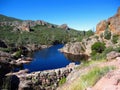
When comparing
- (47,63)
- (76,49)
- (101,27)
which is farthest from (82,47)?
(47,63)

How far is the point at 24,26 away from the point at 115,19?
111 m

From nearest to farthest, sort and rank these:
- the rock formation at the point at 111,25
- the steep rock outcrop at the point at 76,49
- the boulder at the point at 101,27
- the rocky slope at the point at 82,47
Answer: the rock formation at the point at 111,25 < the rocky slope at the point at 82,47 < the steep rock outcrop at the point at 76,49 < the boulder at the point at 101,27

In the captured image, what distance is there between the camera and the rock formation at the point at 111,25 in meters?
89.4

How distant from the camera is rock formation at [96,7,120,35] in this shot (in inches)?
3521

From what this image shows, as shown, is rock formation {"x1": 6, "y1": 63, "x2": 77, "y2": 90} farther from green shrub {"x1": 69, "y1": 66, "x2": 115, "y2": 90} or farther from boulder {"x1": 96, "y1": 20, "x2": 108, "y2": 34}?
boulder {"x1": 96, "y1": 20, "x2": 108, "y2": 34}

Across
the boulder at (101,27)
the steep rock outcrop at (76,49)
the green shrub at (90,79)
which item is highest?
the boulder at (101,27)

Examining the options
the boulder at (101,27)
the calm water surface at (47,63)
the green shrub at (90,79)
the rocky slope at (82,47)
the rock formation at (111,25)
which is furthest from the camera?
the boulder at (101,27)

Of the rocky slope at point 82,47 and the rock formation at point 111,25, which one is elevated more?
the rock formation at point 111,25

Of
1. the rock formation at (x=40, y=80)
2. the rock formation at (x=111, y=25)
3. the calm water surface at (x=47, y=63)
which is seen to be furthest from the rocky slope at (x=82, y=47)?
the rock formation at (x=40, y=80)

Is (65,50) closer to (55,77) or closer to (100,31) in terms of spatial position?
(100,31)

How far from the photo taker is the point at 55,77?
37438mm

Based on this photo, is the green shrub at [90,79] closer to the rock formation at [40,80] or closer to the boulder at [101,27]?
the rock formation at [40,80]

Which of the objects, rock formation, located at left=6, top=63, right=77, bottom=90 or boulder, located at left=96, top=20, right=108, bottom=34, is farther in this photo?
boulder, located at left=96, top=20, right=108, bottom=34

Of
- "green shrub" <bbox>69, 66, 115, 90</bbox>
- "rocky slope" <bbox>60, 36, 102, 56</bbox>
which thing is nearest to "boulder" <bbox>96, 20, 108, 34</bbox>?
"rocky slope" <bbox>60, 36, 102, 56</bbox>
